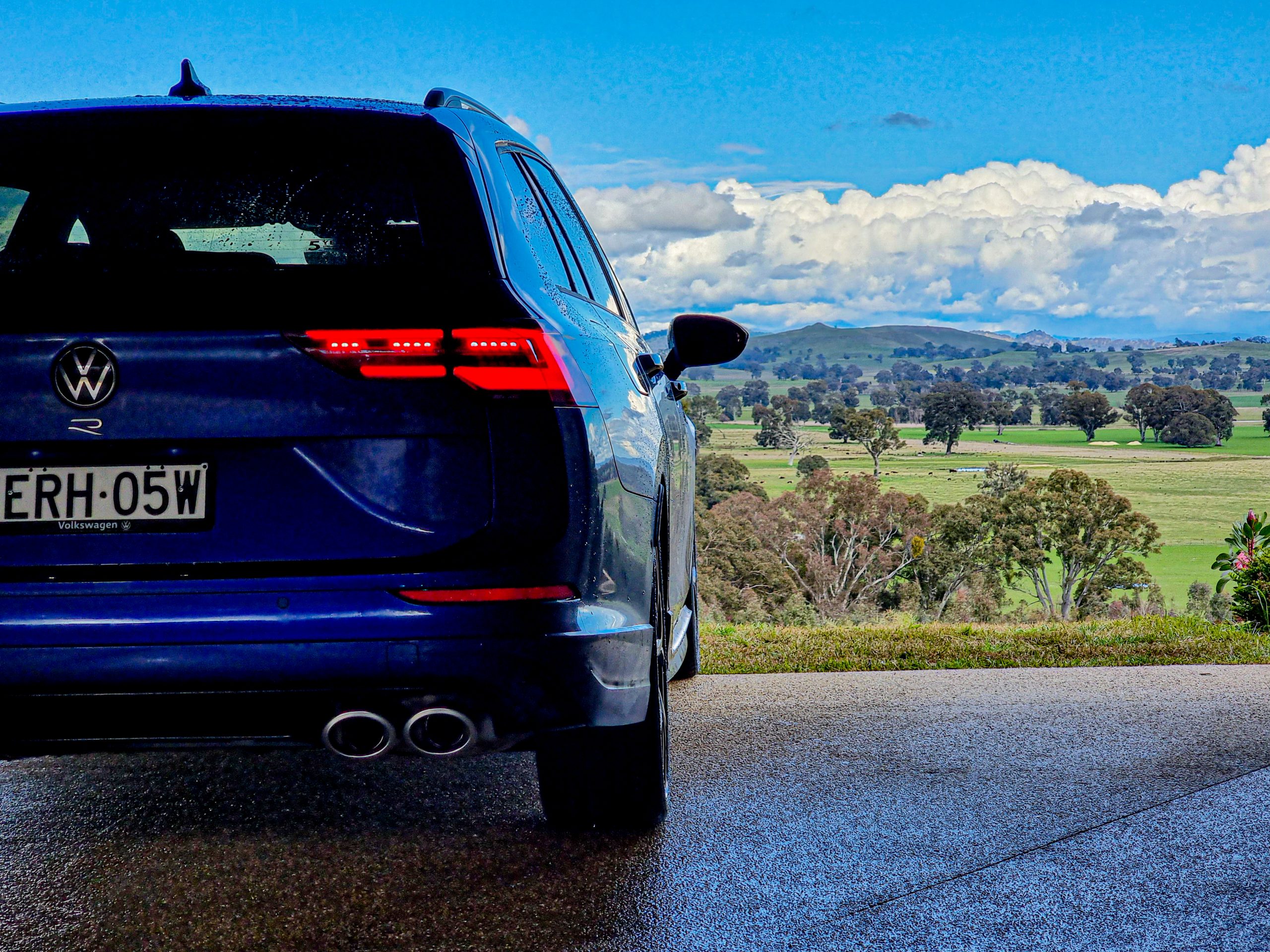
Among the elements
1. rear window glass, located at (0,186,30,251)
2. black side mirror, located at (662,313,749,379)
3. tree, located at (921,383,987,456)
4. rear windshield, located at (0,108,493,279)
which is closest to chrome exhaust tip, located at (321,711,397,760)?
rear windshield, located at (0,108,493,279)

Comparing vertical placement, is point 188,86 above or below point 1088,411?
above

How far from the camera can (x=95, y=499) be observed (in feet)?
8.21

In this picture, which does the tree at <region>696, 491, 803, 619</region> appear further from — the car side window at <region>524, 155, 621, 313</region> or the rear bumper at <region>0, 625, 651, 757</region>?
the rear bumper at <region>0, 625, 651, 757</region>

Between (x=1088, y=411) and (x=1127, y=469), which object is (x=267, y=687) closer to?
(x=1088, y=411)

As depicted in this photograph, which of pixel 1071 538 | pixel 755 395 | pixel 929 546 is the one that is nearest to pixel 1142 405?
pixel 755 395

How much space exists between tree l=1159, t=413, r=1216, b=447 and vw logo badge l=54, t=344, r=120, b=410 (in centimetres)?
10423

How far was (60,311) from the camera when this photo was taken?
8.18 feet

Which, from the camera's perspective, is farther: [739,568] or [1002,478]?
[1002,478]

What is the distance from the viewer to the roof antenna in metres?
3.30

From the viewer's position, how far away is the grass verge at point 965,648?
6.59 metres

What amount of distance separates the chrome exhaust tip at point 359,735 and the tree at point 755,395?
3578 inches

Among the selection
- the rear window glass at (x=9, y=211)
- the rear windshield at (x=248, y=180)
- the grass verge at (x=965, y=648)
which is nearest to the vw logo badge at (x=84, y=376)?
the rear windshield at (x=248, y=180)

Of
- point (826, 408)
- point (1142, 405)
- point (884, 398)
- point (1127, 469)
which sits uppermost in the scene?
point (884, 398)

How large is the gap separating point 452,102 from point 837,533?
160 feet
